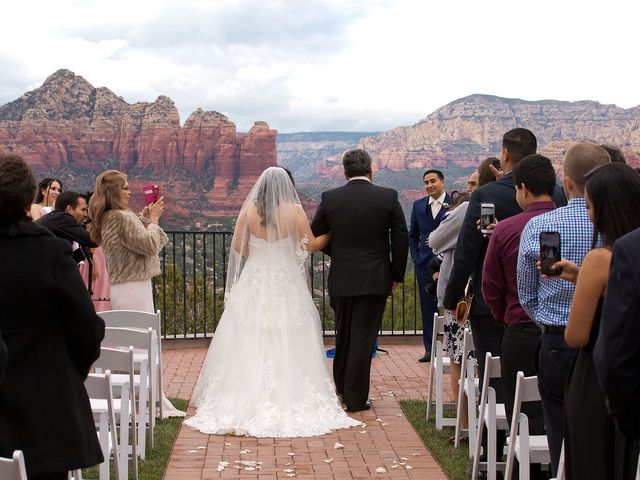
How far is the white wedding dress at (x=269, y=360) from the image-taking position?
7750 millimetres

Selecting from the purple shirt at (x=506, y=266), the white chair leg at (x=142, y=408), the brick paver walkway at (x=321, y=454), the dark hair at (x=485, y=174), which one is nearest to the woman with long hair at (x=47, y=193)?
the brick paver walkway at (x=321, y=454)

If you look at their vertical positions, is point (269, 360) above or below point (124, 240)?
below

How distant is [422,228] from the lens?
34.3 feet

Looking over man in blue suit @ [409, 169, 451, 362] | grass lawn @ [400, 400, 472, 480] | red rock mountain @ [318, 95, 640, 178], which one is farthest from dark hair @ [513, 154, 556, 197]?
red rock mountain @ [318, 95, 640, 178]

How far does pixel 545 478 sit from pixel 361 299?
3.23m

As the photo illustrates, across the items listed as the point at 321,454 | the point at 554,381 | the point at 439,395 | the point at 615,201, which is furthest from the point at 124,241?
the point at 615,201

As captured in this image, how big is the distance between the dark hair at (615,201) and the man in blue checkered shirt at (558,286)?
1075mm

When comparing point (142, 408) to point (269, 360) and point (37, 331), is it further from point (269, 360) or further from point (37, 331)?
point (37, 331)

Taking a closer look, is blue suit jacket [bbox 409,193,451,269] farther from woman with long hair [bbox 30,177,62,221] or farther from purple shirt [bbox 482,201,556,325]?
purple shirt [bbox 482,201,556,325]

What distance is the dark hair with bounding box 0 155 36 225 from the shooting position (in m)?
3.74

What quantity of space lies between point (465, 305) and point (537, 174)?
4.83ft

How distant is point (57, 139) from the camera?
271ft

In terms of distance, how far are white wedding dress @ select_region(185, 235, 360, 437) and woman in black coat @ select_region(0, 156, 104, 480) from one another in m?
3.85

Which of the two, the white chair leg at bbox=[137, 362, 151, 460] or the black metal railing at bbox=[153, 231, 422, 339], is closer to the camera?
the white chair leg at bbox=[137, 362, 151, 460]
